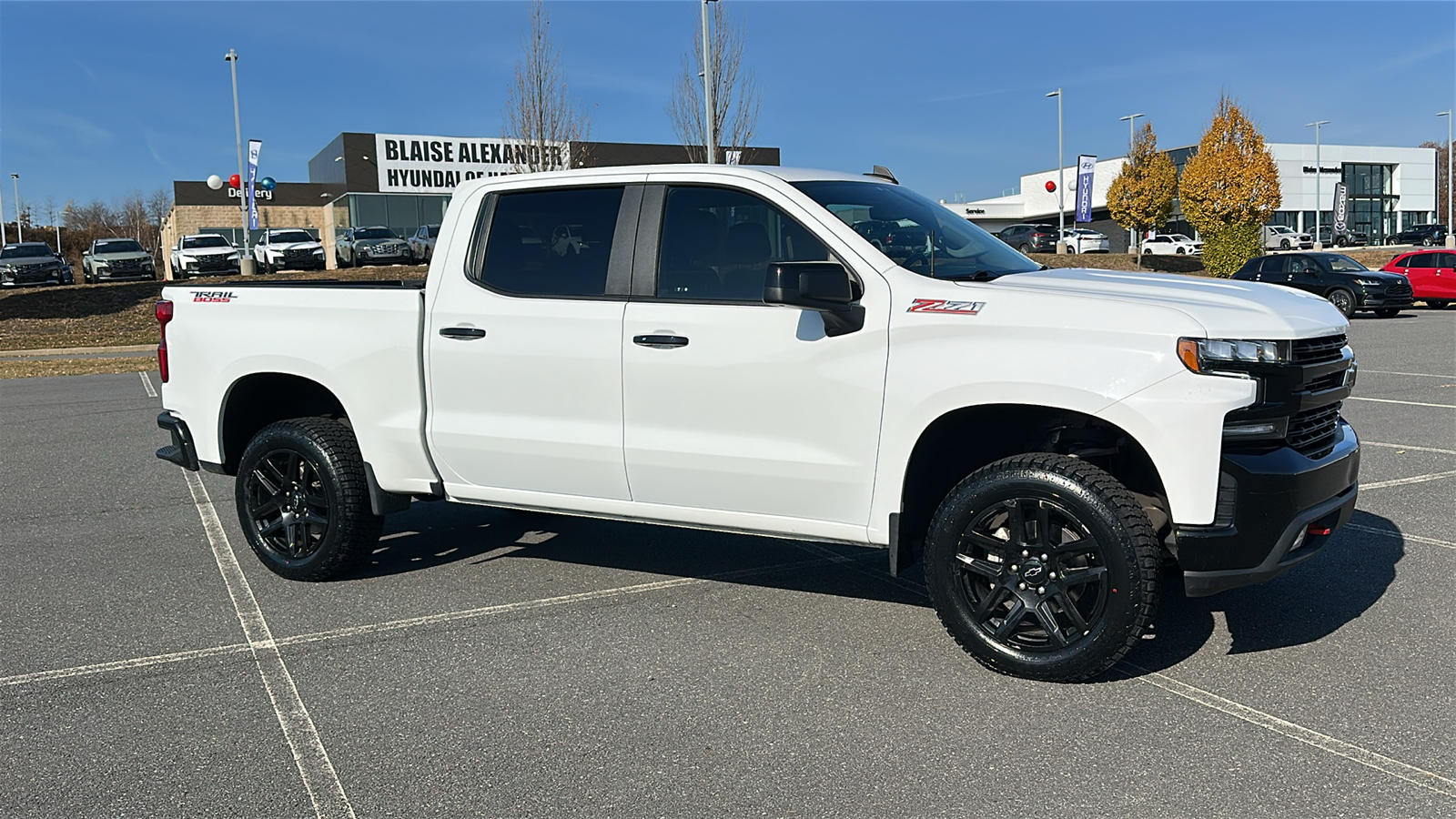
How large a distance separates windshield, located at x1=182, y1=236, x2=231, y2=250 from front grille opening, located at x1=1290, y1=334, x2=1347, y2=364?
3570cm

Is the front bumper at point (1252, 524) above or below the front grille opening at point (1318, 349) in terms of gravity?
below

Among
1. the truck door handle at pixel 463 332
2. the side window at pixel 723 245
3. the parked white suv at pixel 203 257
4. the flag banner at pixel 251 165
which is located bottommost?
the truck door handle at pixel 463 332

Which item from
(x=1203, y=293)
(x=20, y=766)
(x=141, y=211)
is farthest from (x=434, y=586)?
(x=141, y=211)

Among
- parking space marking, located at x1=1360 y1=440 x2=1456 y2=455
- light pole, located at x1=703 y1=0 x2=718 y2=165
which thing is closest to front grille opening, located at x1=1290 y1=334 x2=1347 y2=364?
parking space marking, located at x1=1360 y1=440 x2=1456 y2=455

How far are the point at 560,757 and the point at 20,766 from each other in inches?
69.1

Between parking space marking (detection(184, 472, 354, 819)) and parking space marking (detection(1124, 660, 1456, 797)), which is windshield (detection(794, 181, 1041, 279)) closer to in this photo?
parking space marking (detection(1124, 660, 1456, 797))

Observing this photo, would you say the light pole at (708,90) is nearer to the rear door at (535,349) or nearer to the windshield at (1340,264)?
the windshield at (1340,264)

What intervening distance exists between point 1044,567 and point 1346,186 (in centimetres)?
8457

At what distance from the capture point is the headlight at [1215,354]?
395 cm

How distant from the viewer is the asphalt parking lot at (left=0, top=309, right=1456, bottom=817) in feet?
11.5

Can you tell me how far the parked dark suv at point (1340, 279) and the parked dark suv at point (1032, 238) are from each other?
20.3 m

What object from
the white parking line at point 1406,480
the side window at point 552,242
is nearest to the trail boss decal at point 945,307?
the side window at point 552,242

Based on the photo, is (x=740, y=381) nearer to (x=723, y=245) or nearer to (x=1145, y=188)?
(x=723, y=245)

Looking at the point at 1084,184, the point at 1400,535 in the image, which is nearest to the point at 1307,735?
the point at 1400,535
